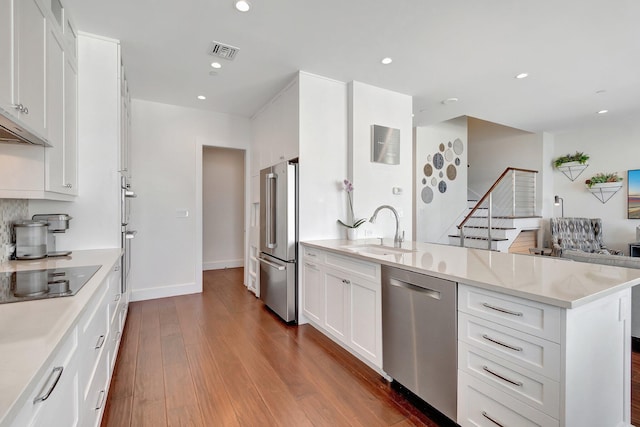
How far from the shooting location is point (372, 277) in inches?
86.4

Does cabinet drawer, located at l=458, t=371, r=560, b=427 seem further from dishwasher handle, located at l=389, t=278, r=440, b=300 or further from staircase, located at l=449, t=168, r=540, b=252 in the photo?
staircase, located at l=449, t=168, r=540, b=252

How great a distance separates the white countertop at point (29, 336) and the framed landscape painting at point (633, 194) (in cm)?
789

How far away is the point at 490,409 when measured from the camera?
145 centimetres

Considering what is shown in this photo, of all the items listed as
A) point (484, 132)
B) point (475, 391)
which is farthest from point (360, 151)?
point (484, 132)

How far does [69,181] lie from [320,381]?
238 centimetres

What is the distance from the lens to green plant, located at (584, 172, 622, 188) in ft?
18.2

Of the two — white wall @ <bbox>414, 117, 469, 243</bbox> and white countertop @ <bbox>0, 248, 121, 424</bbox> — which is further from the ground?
white wall @ <bbox>414, 117, 469, 243</bbox>

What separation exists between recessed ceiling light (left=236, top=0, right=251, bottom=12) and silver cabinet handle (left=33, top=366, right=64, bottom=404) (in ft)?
7.70

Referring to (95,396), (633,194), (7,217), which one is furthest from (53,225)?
(633,194)

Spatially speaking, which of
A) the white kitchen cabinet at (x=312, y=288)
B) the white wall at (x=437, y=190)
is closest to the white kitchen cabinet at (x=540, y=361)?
the white kitchen cabinet at (x=312, y=288)

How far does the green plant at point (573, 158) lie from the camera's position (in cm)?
588

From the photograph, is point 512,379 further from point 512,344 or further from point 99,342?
point 99,342

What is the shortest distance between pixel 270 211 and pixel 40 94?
2.20 metres

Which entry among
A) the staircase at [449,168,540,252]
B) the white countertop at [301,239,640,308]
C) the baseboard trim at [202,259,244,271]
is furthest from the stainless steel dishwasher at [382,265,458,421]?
the baseboard trim at [202,259,244,271]
